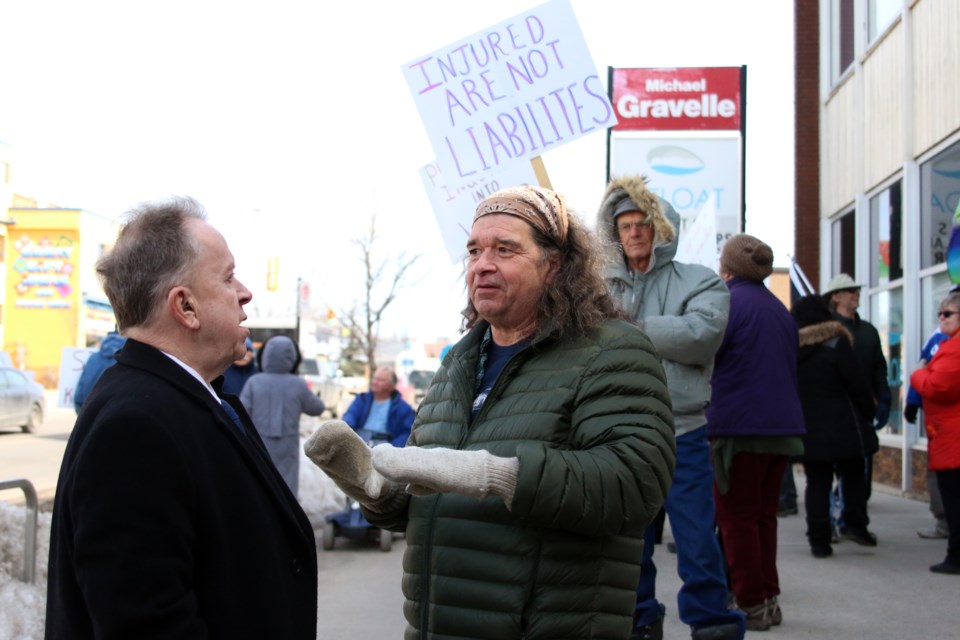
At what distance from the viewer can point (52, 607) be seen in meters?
2.12

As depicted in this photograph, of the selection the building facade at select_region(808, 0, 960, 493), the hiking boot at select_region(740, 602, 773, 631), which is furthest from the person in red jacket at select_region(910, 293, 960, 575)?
the building facade at select_region(808, 0, 960, 493)

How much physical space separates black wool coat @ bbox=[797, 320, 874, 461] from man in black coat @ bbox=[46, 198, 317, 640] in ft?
20.0

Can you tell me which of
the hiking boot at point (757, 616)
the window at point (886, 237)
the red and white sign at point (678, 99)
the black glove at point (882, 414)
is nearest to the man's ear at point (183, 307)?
the hiking boot at point (757, 616)

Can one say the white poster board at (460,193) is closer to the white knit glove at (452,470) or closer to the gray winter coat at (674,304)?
the gray winter coat at (674,304)

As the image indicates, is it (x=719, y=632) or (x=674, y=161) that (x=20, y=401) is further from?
(x=719, y=632)

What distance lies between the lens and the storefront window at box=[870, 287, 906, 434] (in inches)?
474

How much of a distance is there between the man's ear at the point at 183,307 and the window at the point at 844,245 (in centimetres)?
1340

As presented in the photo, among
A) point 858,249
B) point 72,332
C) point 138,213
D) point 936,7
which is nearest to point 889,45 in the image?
point 936,7

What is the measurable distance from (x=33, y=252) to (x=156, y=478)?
6671 centimetres

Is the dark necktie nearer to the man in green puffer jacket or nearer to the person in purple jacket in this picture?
the man in green puffer jacket

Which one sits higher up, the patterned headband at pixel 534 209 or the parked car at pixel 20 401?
the patterned headband at pixel 534 209

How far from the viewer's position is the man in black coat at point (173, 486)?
192 cm

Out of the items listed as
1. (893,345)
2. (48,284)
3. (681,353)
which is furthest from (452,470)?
(48,284)

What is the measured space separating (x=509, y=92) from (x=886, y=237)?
8.57 meters
